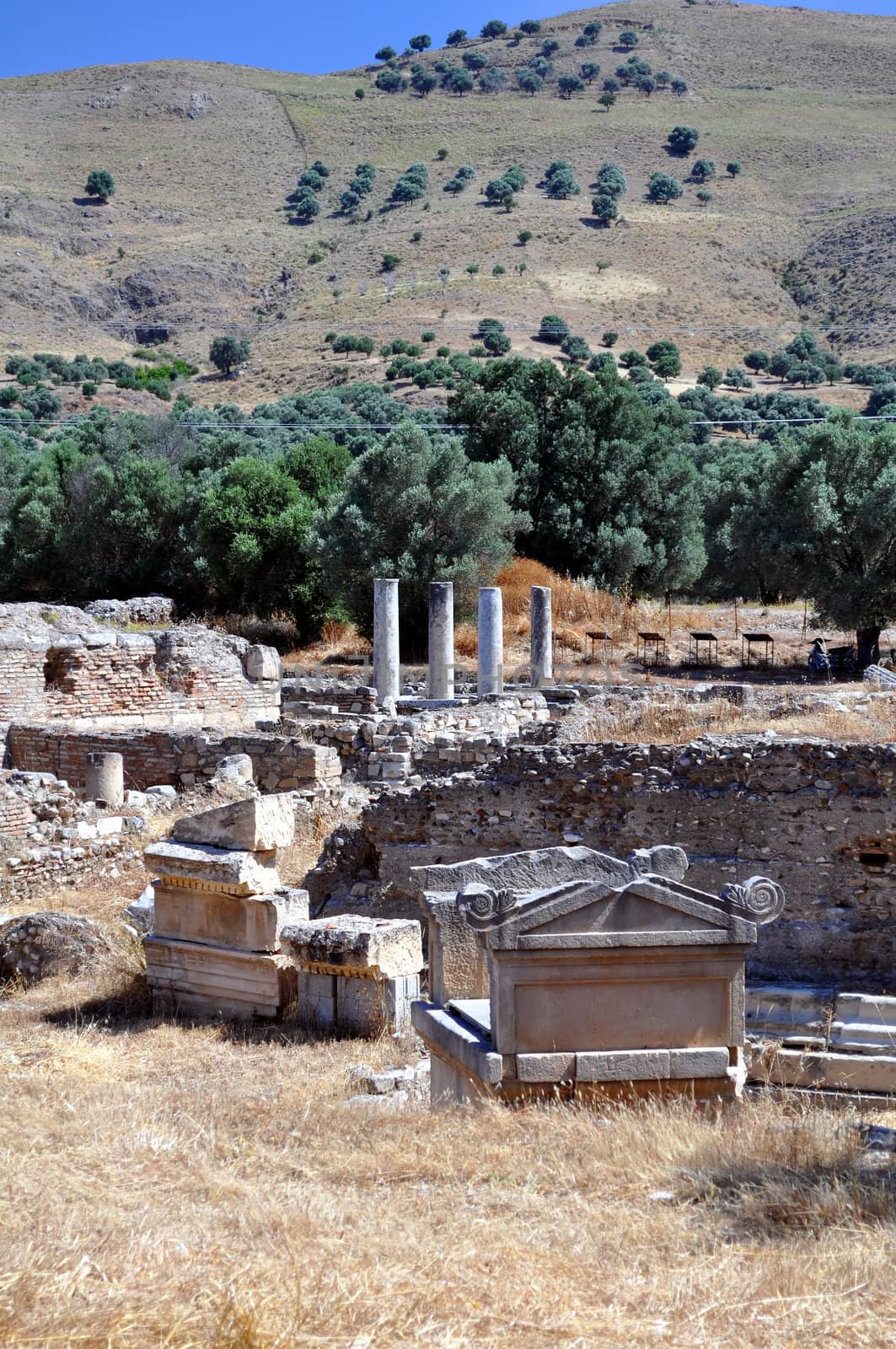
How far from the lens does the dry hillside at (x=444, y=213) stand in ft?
259

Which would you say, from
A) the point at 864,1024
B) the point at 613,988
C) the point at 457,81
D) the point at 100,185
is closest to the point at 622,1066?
the point at 613,988

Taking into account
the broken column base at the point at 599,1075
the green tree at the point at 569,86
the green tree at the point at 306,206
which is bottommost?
the broken column base at the point at 599,1075

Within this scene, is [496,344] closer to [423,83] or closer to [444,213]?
[444,213]

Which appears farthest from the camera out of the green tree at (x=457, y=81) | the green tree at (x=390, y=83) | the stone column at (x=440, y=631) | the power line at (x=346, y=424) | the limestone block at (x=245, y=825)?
the green tree at (x=390, y=83)

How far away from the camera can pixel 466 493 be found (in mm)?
33375

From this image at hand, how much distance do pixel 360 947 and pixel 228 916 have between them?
1172 millimetres

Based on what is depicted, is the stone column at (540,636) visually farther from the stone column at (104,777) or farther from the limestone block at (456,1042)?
the limestone block at (456,1042)

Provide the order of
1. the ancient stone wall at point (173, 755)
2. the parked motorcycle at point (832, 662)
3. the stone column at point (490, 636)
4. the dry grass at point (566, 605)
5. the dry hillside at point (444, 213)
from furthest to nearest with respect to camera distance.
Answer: the dry hillside at point (444, 213), the dry grass at point (566, 605), the parked motorcycle at point (832, 662), the stone column at point (490, 636), the ancient stone wall at point (173, 755)

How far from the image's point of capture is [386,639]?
2620 cm

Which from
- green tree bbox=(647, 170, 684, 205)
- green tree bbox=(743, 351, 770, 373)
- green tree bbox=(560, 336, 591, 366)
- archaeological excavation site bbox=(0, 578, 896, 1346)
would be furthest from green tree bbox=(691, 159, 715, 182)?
archaeological excavation site bbox=(0, 578, 896, 1346)

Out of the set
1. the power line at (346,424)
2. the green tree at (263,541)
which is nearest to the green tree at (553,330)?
the power line at (346,424)

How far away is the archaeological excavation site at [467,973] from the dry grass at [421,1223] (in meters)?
0.03

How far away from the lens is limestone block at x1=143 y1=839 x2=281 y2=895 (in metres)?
8.97

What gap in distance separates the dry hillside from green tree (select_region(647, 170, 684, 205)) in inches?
54.7
